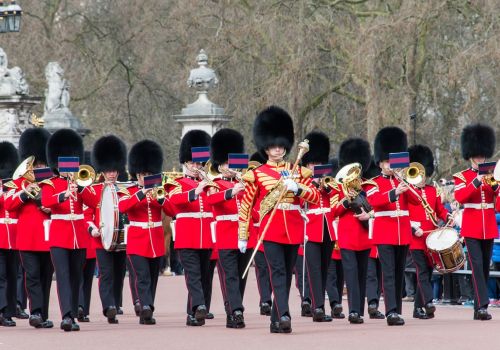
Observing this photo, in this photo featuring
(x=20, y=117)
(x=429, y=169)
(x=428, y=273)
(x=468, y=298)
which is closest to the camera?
(x=428, y=273)

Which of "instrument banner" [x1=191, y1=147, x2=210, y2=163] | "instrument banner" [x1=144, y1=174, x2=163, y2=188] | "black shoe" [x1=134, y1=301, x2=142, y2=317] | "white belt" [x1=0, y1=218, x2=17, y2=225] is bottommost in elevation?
"black shoe" [x1=134, y1=301, x2=142, y2=317]

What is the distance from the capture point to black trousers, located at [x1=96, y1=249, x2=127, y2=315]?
48.9ft

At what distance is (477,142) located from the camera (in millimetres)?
14641

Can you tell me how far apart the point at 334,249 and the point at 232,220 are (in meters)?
1.81

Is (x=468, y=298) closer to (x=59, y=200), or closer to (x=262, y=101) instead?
(x=59, y=200)

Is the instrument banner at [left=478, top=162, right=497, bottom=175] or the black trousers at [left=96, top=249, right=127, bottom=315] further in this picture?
the black trousers at [left=96, top=249, right=127, bottom=315]

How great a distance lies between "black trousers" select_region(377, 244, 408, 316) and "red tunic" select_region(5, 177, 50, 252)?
2720mm

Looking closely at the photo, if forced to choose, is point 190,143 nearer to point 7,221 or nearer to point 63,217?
point 63,217

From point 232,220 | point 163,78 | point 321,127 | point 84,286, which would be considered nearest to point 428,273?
point 232,220

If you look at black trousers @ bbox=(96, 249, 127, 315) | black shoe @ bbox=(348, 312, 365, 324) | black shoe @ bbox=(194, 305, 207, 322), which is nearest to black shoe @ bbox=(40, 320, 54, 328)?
black trousers @ bbox=(96, 249, 127, 315)

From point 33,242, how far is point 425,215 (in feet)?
11.9

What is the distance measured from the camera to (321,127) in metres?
27.3

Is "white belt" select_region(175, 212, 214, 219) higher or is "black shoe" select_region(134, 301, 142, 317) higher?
"white belt" select_region(175, 212, 214, 219)

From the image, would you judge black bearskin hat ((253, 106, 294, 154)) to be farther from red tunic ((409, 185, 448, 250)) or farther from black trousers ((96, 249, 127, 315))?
black trousers ((96, 249, 127, 315))
